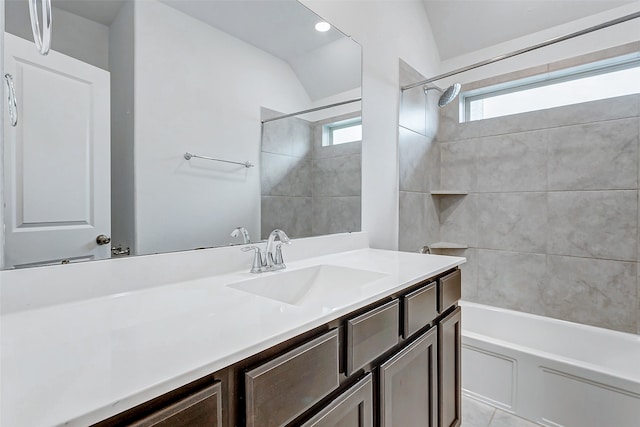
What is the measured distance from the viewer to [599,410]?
1553 mm

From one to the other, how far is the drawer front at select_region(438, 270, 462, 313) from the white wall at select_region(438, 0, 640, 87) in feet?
6.22

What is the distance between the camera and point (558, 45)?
2.23m

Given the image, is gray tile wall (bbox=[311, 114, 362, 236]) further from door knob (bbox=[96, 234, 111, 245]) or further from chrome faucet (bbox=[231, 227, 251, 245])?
door knob (bbox=[96, 234, 111, 245])

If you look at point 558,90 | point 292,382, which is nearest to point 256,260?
point 292,382

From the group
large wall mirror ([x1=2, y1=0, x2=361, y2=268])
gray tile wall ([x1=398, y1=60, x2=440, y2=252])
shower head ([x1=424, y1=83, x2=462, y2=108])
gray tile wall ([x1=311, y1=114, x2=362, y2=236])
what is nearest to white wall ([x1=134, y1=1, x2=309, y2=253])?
large wall mirror ([x1=2, y1=0, x2=361, y2=268])

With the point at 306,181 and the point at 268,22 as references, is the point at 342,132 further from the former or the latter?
the point at 268,22

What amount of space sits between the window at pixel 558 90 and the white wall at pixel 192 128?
6.73ft

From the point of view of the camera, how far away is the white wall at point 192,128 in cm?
98

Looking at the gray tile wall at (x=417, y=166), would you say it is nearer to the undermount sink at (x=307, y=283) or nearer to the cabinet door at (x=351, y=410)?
the undermount sink at (x=307, y=283)

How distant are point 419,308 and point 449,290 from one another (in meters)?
0.31

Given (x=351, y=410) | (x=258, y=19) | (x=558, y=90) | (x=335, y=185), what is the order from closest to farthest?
1. (x=351, y=410)
2. (x=258, y=19)
3. (x=335, y=185)
4. (x=558, y=90)

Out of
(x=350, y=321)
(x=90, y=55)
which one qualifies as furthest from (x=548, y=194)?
(x=90, y=55)

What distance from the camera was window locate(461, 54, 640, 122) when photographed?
2.05 metres

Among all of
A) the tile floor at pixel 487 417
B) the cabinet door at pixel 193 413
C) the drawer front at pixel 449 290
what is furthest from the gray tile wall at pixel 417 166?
the cabinet door at pixel 193 413
